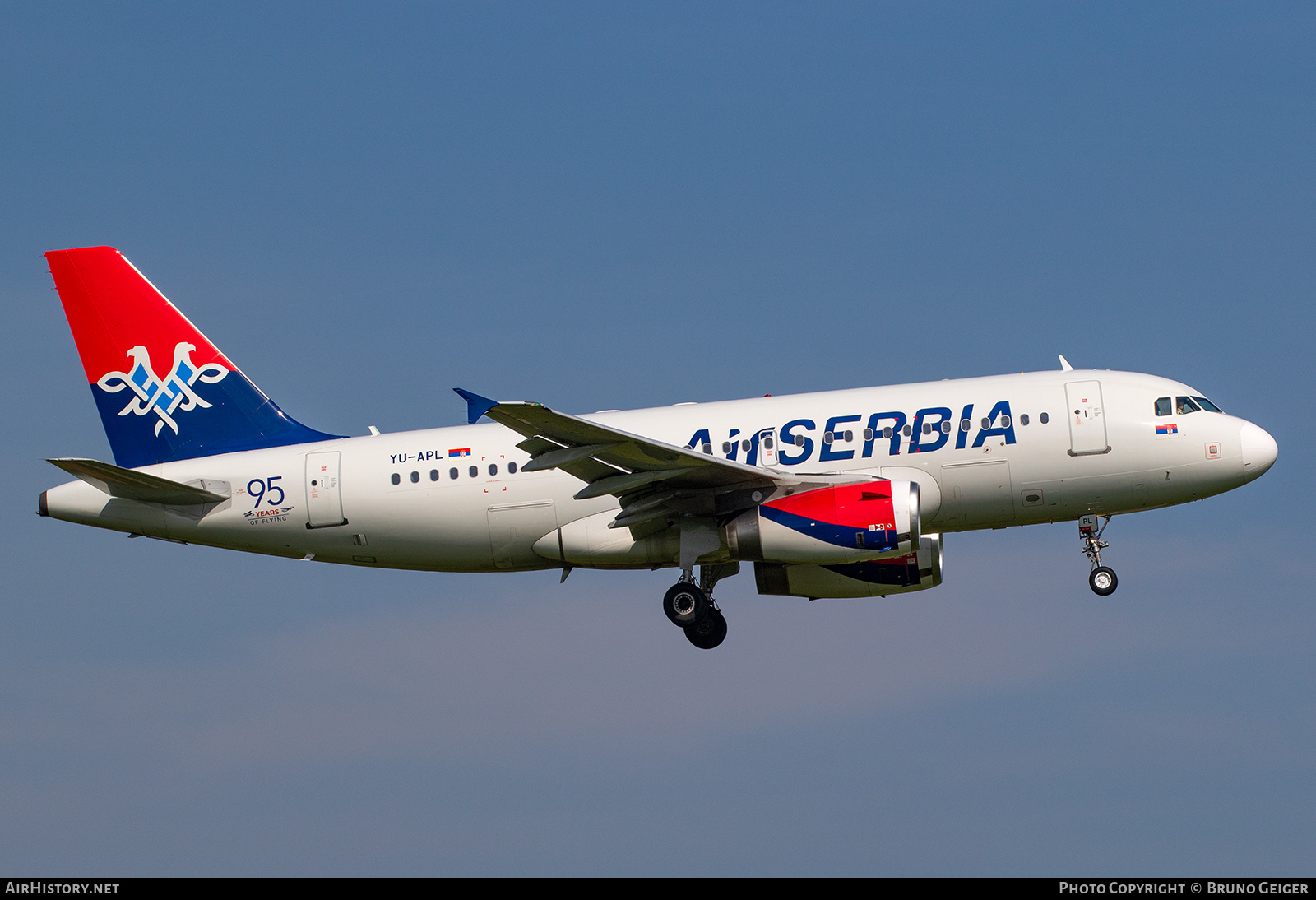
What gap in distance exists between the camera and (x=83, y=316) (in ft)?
129

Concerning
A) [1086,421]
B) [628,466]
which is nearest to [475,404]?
[628,466]

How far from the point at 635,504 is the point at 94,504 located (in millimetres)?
12709

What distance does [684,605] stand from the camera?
35531mm

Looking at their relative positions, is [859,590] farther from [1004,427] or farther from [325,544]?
[325,544]

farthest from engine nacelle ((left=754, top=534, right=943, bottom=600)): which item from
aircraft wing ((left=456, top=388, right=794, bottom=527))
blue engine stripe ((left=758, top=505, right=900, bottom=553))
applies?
aircraft wing ((left=456, top=388, right=794, bottom=527))

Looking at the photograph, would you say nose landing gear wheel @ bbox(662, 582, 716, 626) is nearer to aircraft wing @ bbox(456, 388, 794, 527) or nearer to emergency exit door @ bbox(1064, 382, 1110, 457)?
aircraft wing @ bbox(456, 388, 794, 527)

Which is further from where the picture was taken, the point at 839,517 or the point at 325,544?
the point at 325,544

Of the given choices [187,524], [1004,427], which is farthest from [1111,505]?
[187,524]

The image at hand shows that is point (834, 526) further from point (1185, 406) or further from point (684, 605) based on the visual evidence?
point (1185, 406)

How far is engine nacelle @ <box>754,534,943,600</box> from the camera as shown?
36.9 m

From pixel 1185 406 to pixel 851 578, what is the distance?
27.9ft

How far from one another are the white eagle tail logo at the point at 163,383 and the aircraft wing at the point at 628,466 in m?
8.36
